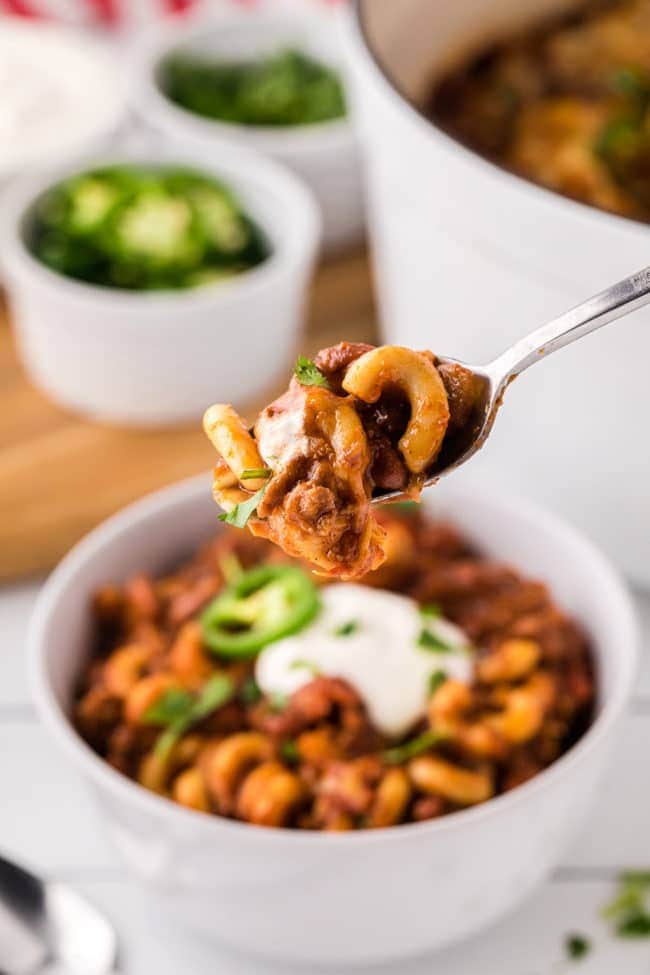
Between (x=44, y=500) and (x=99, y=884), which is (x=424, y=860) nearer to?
(x=99, y=884)

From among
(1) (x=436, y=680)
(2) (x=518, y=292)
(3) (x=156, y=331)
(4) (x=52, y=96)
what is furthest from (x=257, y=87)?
(1) (x=436, y=680)

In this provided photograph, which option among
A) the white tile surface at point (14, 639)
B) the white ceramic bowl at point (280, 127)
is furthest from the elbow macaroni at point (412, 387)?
the white ceramic bowl at point (280, 127)

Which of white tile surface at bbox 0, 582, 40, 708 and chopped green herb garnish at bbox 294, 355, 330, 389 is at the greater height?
chopped green herb garnish at bbox 294, 355, 330, 389

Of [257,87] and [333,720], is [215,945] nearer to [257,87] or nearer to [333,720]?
[333,720]

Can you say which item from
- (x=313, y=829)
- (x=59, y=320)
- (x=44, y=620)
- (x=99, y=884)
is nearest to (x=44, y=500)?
(x=59, y=320)

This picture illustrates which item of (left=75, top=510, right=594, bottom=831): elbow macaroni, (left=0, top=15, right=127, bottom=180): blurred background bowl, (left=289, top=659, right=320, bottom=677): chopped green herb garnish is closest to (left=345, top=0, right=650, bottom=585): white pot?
(left=75, top=510, right=594, bottom=831): elbow macaroni

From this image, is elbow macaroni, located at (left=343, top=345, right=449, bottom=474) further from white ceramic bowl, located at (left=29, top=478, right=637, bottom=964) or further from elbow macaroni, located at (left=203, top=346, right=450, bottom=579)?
white ceramic bowl, located at (left=29, top=478, right=637, bottom=964)
